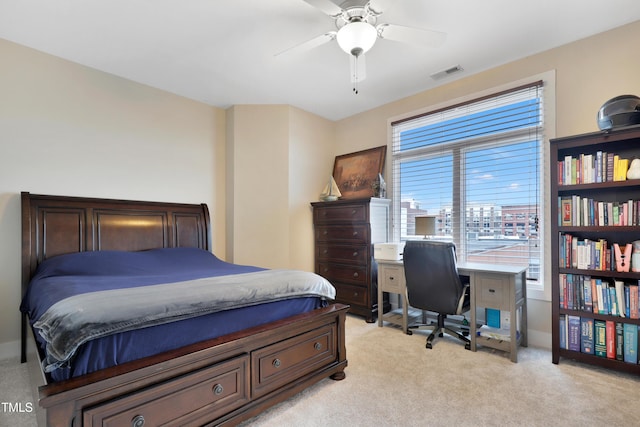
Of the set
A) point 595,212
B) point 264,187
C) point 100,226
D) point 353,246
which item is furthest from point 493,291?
point 100,226

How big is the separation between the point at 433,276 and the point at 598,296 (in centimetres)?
119

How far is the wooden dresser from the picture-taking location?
3.64 metres

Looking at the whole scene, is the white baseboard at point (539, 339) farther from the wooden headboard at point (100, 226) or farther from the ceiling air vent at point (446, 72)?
the wooden headboard at point (100, 226)

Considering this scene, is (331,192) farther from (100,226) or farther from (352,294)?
(100,226)

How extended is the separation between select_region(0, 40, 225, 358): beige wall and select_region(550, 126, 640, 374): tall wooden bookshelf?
3.66 metres

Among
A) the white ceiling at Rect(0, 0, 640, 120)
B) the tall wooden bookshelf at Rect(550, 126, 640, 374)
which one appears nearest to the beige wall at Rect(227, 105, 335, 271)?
the white ceiling at Rect(0, 0, 640, 120)

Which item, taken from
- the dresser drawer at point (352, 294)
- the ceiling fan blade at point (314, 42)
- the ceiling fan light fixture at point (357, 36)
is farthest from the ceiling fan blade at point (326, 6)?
the dresser drawer at point (352, 294)

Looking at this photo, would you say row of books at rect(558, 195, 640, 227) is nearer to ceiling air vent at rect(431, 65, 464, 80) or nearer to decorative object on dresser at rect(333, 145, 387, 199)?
ceiling air vent at rect(431, 65, 464, 80)

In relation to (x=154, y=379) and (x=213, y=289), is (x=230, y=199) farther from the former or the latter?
(x=154, y=379)

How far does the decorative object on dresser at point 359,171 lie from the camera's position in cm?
416

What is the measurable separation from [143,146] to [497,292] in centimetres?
389

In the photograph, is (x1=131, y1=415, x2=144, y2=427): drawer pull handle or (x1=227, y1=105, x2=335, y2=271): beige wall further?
(x1=227, y1=105, x2=335, y2=271): beige wall

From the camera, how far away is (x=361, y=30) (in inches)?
78.2

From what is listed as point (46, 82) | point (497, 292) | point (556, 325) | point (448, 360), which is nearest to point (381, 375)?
Answer: point (448, 360)
